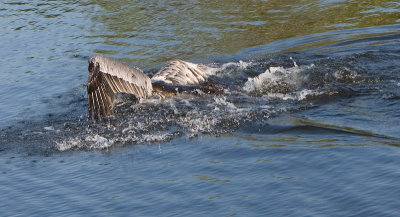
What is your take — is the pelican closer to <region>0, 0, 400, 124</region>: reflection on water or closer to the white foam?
the white foam

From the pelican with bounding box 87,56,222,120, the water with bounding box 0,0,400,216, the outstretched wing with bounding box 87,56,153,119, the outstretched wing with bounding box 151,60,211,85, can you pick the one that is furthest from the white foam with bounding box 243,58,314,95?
the outstretched wing with bounding box 87,56,153,119

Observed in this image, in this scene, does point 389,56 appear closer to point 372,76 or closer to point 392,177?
point 372,76

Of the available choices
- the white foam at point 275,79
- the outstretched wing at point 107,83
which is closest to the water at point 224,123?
the white foam at point 275,79

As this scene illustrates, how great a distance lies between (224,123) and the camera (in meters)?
9.02

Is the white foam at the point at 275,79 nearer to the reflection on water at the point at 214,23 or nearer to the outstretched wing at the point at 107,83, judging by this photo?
the outstretched wing at the point at 107,83

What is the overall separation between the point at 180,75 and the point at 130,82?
4.80 ft

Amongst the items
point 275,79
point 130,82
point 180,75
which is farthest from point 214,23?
point 130,82

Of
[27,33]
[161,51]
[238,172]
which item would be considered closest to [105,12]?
[27,33]

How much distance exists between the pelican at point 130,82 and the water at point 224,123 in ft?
0.77

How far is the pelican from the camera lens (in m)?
9.02

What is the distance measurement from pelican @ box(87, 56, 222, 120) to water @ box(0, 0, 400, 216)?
0.77 feet

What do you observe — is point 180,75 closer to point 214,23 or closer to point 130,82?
point 130,82

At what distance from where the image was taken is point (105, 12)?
16.8 m

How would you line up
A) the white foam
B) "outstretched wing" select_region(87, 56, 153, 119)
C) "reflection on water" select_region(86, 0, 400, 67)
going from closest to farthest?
1. "outstretched wing" select_region(87, 56, 153, 119)
2. the white foam
3. "reflection on water" select_region(86, 0, 400, 67)
